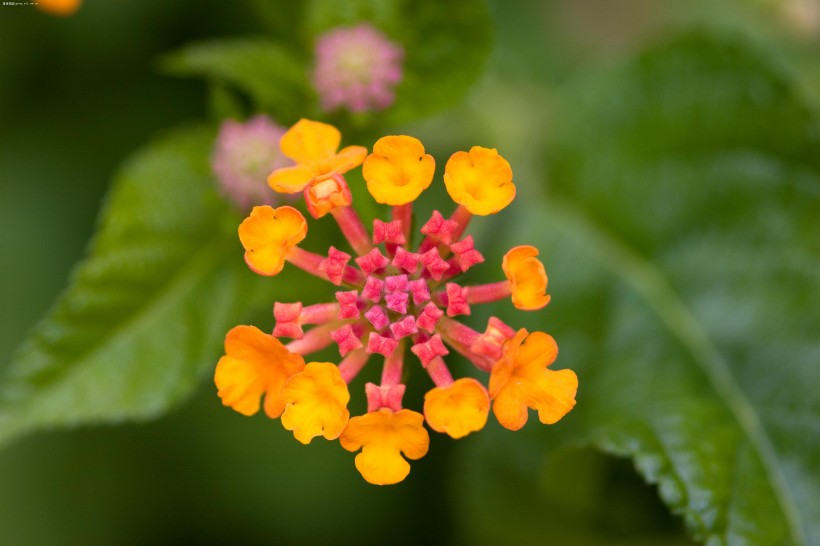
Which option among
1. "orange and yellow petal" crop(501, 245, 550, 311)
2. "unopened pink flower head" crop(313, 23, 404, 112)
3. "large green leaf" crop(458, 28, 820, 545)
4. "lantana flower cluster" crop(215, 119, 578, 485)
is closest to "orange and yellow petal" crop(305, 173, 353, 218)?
"lantana flower cluster" crop(215, 119, 578, 485)

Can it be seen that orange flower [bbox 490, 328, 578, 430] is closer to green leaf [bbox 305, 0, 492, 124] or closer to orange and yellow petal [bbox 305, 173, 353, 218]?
orange and yellow petal [bbox 305, 173, 353, 218]

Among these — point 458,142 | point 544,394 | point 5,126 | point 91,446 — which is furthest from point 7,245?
point 544,394

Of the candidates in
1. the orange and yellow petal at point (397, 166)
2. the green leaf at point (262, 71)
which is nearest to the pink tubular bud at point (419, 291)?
the orange and yellow petal at point (397, 166)

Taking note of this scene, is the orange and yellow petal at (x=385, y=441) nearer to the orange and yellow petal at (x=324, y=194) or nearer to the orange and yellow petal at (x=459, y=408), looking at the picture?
the orange and yellow petal at (x=459, y=408)

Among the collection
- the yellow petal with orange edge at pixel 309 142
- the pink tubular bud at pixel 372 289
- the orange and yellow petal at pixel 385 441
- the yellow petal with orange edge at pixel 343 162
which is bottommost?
the orange and yellow petal at pixel 385 441

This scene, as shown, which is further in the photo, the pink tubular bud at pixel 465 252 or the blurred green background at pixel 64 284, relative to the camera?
the blurred green background at pixel 64 284

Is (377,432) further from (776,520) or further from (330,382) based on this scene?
(776,520)
